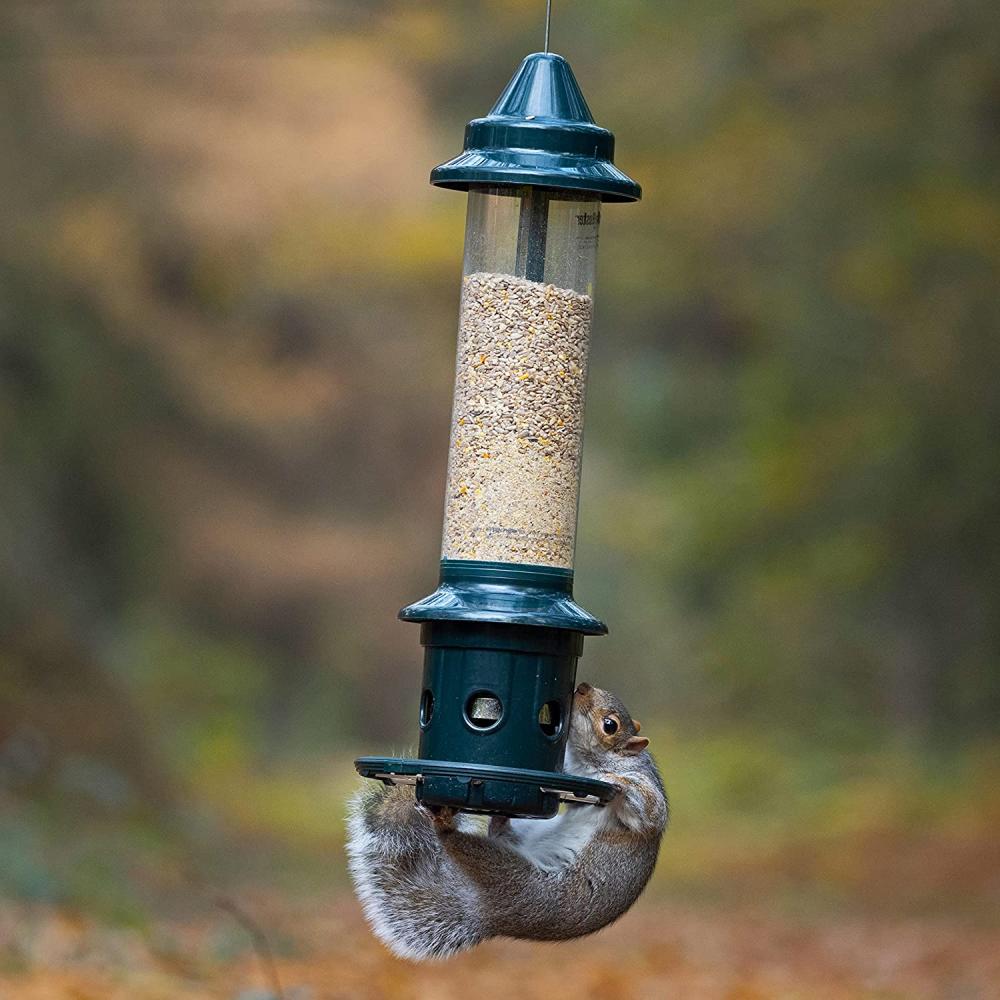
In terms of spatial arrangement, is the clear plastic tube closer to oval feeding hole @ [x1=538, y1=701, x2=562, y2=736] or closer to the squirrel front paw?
oval feeding hole @ [x1=538, y1=701, x2=562, y2=736]

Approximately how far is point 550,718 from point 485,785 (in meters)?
Result: 0.27

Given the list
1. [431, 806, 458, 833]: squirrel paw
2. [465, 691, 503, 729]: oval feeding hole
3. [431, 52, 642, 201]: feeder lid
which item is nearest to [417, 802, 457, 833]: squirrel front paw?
[431, 806, 458, 833]: squirrel paw

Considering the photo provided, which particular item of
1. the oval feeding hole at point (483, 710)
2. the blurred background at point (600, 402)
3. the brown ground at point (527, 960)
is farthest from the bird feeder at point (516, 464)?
the blurred background at point (600, 402)

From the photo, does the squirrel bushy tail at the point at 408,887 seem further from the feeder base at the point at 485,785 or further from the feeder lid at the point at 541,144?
the feeder lid at the point at 541,144

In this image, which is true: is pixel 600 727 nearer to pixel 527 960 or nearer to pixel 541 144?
pixel 541 144

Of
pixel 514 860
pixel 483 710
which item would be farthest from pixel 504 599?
pixel 514 860

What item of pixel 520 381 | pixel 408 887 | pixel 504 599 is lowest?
pixel 408 887

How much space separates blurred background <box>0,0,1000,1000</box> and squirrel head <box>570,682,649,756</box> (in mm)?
7411

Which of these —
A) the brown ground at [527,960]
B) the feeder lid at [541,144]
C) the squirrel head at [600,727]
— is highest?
the feeder lid at [541,144]

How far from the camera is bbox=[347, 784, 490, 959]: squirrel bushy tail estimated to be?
11.4ft

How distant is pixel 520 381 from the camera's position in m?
3.76

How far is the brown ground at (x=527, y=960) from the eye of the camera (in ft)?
20.7

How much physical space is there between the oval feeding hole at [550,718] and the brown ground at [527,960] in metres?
1.86

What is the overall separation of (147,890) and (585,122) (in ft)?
19.0
